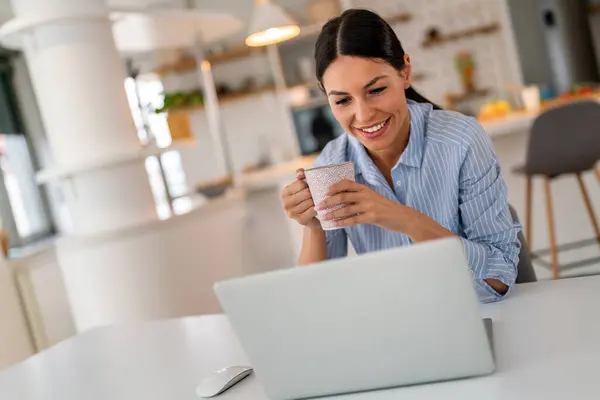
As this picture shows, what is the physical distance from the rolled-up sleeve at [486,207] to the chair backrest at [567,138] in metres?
1.88

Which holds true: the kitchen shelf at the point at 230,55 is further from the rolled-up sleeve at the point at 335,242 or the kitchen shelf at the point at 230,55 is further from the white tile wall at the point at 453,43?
the rolled-up sleeve at the point at 335,242

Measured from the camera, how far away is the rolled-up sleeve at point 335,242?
5.11 feet

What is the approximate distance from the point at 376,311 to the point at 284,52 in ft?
20.4

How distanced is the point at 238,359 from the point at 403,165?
0.53m

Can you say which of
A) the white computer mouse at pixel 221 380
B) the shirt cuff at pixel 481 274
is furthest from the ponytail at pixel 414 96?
the white computer mouse at pixel 221 380

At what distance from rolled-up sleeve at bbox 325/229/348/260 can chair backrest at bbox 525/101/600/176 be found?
189 centimetres

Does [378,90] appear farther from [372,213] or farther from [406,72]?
[372,213]

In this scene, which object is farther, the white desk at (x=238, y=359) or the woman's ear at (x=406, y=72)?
the woman's ear at (x=406, y=72)

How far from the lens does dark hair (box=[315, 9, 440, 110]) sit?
1305 mm

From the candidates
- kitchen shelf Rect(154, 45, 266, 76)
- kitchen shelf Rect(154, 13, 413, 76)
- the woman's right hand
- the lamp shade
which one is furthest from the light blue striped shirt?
kitchen shelf Rect(154, 45, 266, 76)

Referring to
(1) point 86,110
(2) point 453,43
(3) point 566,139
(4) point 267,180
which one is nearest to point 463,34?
(2) point 453,43

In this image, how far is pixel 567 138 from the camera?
122 inches

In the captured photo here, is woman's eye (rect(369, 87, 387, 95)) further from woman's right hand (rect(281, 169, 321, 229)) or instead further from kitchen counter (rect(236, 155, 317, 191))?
kitchen counter (rect(236, 155, 317, 191))

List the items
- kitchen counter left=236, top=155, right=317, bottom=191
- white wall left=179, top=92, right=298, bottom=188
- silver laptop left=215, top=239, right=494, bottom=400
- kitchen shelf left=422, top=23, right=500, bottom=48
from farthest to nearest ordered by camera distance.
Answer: white wall left=179, top=92, right=298, bottom=188 → kitchen shelf left=422, top=23, right=500, bottom=48 → kitchen counter left=236, top=155, right=317, bottom=191 → silver laptop left=215, top=239, right=494, bottom=400
